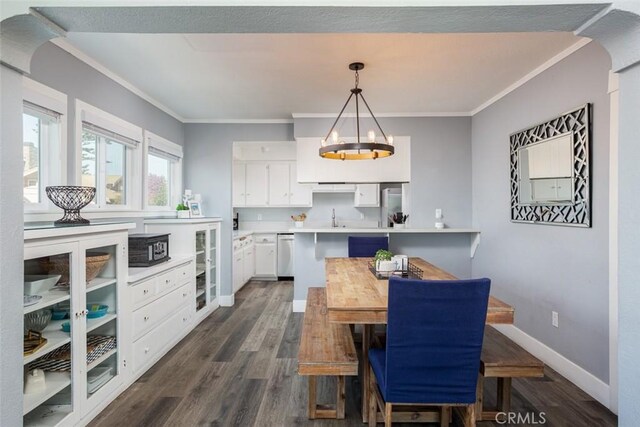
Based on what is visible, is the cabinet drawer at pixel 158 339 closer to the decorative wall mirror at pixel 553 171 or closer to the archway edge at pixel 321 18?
the archway edge at pixel 321 18

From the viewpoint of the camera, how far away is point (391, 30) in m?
1.18

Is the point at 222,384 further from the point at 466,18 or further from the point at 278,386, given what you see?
the point at 466,18

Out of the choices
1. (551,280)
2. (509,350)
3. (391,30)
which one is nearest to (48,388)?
(391,30)

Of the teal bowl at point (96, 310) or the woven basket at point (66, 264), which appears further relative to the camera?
the teal bowl at point (96, 310)

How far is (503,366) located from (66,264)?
2.49 m

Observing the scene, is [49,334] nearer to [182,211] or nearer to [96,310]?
[96,310]

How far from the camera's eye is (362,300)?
1877mm

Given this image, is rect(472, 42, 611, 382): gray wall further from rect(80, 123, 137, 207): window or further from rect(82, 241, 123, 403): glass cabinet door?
rect(80, 123, 137, 207): window

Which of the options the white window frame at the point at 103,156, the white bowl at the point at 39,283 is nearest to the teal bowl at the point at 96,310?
the white bowl at the point at 39,283

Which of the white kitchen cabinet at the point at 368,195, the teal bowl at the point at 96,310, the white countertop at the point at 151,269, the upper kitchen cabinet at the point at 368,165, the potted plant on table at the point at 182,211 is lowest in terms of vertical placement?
the teal bowl at the point at 96,310

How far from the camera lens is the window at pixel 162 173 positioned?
3.68m

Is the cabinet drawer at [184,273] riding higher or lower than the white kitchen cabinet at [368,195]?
lower

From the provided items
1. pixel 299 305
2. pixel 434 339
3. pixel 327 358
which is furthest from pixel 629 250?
pixel 299 305

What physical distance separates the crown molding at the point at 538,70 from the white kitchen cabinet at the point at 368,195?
201 centimetres
